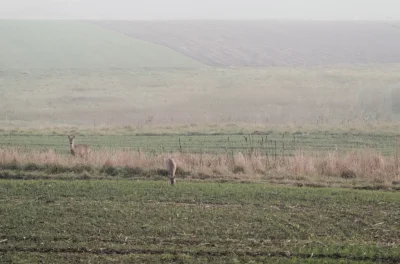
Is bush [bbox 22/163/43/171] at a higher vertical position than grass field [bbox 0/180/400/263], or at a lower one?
higher

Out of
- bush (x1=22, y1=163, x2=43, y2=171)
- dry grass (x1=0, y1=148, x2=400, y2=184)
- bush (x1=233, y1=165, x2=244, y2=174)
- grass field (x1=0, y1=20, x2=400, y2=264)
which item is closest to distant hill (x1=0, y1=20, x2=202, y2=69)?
grass field (x1=0, y1=20, x2=400, y2=264)

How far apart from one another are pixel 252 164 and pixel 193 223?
23.5 ft

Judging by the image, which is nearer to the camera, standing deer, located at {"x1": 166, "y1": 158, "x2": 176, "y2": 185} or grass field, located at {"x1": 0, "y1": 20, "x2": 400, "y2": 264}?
grass field, located at {"x1": 0, "y1": 20, "x2": 400, "y2": 264}

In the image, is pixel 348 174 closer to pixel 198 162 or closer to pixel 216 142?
pixel 198 162

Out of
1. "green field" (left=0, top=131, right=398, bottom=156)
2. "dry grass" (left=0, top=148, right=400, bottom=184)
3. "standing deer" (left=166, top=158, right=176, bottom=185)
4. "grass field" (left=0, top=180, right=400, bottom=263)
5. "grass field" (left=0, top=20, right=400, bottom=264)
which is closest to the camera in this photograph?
"grass field" (left=0, top=180, right=400, bottom=263)

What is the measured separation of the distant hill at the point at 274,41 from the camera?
78188 mm

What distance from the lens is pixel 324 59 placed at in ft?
258

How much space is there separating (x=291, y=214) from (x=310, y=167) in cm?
579

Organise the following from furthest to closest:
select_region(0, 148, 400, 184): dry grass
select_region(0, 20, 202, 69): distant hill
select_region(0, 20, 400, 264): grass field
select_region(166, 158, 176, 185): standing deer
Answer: select_region(0, 20, 202, 69): distant hill
select_region(0, 148, 400, 184): dry grass
select_region(166, 158, 176, 185): standing deer
select_region(0, 20, 400, 264): grass field

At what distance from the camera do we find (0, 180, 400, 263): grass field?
36.2ft

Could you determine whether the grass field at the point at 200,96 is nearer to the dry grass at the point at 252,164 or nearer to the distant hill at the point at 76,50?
the distant hill at the point at 76,50

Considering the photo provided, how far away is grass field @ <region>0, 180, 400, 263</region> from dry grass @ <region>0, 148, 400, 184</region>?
80.9 inches

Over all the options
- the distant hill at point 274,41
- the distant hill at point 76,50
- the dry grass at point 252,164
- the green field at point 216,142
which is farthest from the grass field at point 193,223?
the distant hill at point 274,41

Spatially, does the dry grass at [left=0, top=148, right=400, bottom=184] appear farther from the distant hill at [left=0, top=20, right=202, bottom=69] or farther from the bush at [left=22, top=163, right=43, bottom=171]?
the distant hill at [left=0, top=20, right=202, bottom=69]
